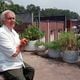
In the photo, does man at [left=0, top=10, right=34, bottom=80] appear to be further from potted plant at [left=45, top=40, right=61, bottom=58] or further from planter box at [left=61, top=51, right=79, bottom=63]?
potted plant at [left=45, top=40, right=61, bottom=58]

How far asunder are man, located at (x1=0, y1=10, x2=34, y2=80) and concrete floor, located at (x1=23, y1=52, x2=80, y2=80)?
237cm

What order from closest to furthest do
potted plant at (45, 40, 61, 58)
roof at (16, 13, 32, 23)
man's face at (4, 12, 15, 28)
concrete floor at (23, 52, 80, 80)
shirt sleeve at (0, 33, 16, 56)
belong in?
shirt sleeve at (0, 33, 16, 56) < man's face at (4, 12, 15, 28) < concrete floor at (23, 52, 80, 80) < potted plant at (45, 40, 61, 58) < roof at (16, 13, 32, 23)

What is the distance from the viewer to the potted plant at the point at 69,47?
286 inches

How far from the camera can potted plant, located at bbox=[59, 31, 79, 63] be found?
23.9 feet

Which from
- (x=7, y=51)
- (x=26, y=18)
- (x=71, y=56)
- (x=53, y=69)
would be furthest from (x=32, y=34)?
(x=7, y=51)

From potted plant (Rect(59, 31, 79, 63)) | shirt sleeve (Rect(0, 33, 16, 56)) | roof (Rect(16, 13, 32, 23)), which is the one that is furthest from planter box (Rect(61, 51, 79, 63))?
shirt sleeve (Rect(0, 33, 16, 56))

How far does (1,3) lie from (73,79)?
311cm

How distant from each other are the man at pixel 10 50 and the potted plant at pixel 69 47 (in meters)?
4.08

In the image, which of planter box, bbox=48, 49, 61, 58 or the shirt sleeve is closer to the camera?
the shirt sleeve

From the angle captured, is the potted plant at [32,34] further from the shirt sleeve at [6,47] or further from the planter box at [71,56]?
the shirt sleeve at [6,47]

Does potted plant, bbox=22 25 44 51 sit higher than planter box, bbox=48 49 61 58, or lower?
higher

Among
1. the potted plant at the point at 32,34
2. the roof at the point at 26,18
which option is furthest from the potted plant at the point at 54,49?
the roof at the point at 26,18

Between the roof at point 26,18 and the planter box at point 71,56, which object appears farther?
the roof at point 26,18

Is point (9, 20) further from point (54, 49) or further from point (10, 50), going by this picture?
point (54, 49)
